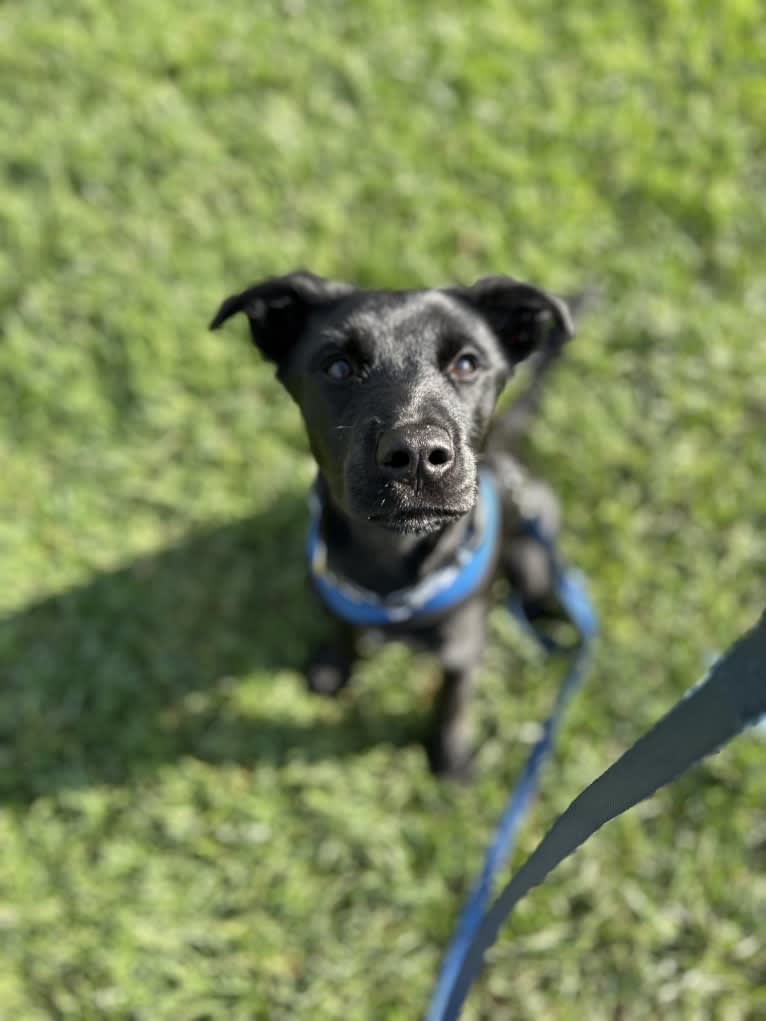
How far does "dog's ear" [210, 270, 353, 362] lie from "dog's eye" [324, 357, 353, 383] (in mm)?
286

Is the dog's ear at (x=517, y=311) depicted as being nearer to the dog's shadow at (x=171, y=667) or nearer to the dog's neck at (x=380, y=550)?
the dog's neck at (x=380, y=550)

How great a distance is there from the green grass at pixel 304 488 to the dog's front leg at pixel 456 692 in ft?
0.42

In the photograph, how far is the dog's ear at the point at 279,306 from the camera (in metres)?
2.58

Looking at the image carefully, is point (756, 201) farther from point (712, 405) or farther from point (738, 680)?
point (738, 680)

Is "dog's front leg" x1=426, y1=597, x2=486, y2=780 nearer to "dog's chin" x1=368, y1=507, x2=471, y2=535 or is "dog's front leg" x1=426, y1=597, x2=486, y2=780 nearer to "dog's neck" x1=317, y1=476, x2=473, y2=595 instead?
"dog's neck" x1=317, y1=476, x2=473, y2=595

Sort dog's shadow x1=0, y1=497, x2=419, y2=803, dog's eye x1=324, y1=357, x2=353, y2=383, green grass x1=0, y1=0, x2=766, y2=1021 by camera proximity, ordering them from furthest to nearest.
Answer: dog's shadow x1=0, y1=497, x2=419, y2=803 < green grass x1=0, y1=0, x2=766, y2=1021 < dog's eye x1=324, y1=357, x2=353, y2=383

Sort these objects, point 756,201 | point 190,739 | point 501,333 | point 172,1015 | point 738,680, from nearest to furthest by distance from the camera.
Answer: point 738,680
point 501,333
point 172,1015
point 190,739
point 756,201

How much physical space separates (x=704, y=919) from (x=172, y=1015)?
7.07ft

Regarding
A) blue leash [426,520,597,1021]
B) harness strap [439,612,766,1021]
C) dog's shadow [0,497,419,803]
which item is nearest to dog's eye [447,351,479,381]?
blue leash [426,520,597,1021]

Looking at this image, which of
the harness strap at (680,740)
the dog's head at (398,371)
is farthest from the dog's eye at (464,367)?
the harness strap at (680,740)

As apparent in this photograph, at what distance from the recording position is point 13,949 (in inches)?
130

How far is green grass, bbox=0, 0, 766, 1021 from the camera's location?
11.0 ft

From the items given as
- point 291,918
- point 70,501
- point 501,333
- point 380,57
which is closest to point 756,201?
point 380,57

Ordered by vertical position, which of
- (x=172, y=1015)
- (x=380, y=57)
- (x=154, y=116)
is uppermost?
(x=380, y=57)
